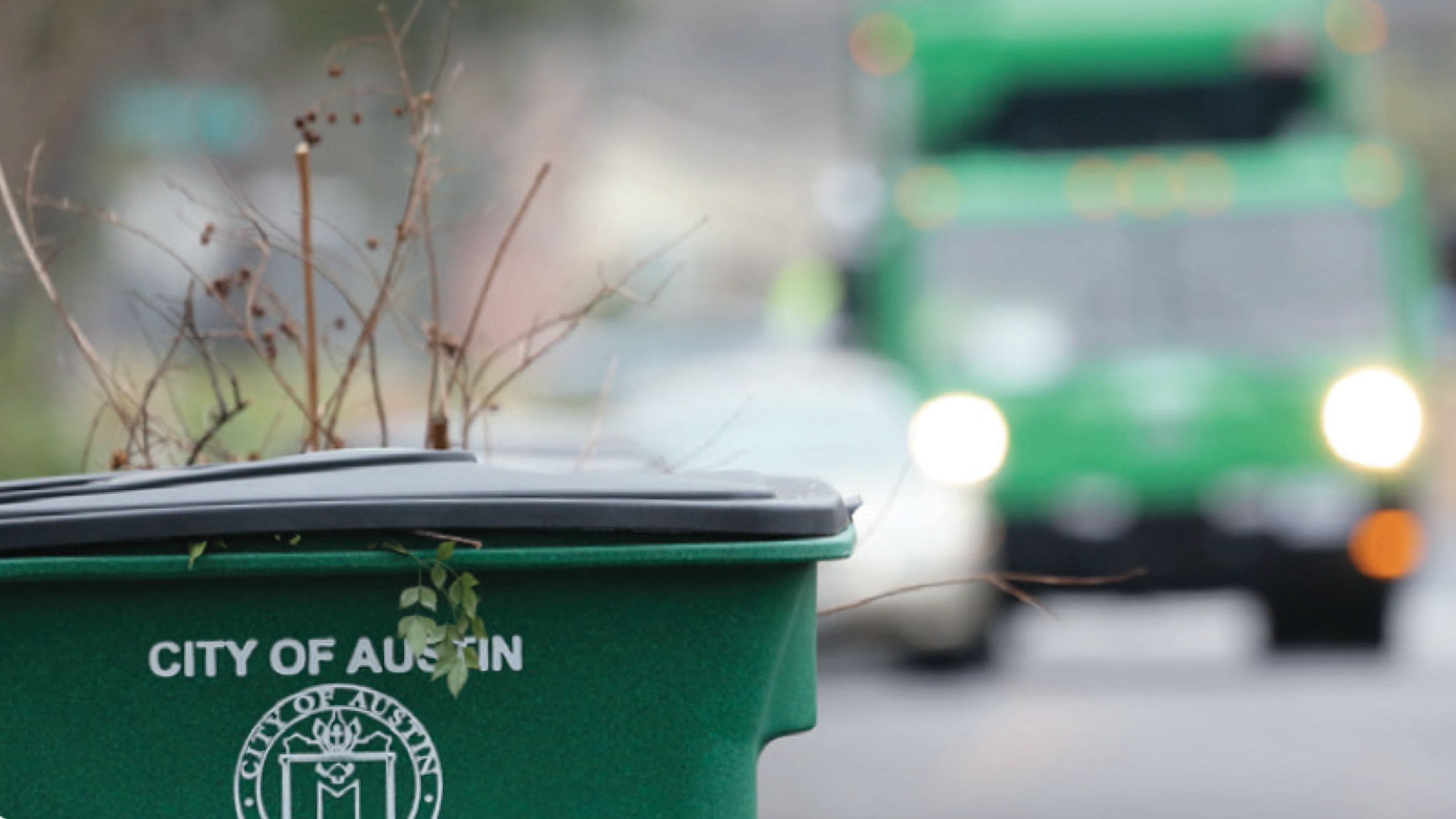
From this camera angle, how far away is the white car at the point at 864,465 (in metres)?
11.0

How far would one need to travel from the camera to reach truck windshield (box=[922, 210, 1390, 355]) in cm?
1198

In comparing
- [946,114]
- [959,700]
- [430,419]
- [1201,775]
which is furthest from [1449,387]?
[430,419]

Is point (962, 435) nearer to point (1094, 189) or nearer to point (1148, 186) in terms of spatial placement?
point (1094, 189)

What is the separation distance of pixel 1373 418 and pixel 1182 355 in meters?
0.88

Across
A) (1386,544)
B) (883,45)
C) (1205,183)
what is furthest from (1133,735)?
(883,45)

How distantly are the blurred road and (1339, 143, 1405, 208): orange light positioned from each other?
1756mm

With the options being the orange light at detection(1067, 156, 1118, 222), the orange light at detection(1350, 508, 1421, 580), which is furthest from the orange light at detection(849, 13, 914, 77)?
the orange light at detection(1350, 508, 1421, 580)

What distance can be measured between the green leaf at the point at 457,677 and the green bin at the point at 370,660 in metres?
0.03

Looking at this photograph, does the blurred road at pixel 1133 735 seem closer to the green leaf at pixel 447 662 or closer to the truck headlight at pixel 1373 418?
the truck headlight at pixel 1373 418

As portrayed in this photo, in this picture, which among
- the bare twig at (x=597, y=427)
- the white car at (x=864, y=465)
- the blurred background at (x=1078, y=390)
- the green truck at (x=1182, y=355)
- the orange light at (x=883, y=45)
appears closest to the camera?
the bare twig at (x=597, y=427)

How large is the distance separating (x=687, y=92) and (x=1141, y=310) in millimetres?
43686

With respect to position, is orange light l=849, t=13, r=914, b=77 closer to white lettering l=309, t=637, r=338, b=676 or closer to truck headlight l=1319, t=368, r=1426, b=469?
truck headlight l=1319, t=368, r=1426, b=469

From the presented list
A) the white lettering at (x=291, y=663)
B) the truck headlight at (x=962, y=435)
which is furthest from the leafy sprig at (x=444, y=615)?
the truck headlight at (x=962, y=435)

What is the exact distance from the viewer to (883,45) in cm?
1382
